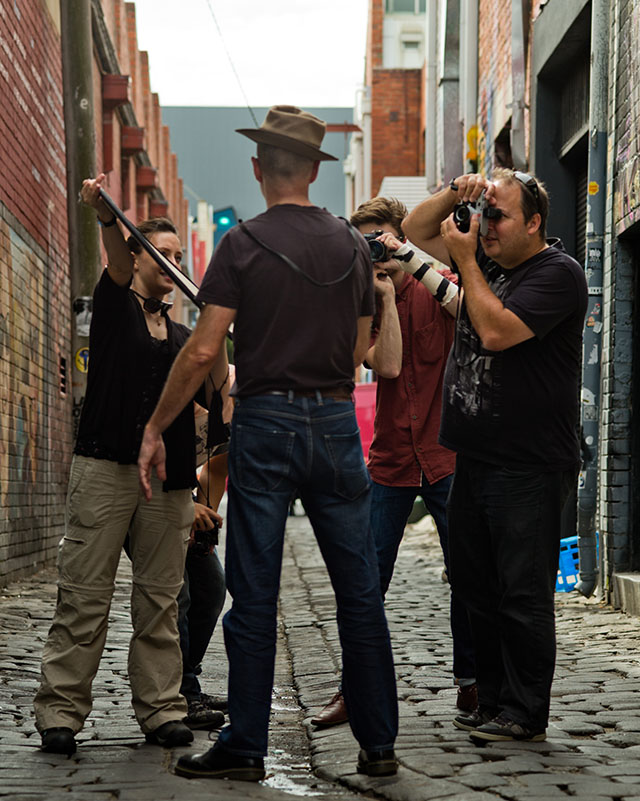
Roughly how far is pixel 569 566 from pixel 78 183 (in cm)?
521

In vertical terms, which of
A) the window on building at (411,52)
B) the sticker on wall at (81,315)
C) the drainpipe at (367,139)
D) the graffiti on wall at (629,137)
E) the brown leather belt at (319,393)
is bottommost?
the brown leather belt at (319,393)

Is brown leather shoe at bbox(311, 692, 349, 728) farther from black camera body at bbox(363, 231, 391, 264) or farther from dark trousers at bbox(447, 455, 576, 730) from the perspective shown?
black camera body at bbox(363, 231, 391, 264)

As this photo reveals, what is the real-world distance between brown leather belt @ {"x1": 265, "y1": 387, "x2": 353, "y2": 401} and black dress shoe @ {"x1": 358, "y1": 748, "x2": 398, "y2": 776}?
3.66 feet

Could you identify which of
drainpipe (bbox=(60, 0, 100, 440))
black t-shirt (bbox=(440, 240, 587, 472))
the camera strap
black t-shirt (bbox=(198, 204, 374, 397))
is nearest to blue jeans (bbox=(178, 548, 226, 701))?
black t-shirt (bbox=(440, 240, 587, 472))

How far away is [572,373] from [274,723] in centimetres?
187

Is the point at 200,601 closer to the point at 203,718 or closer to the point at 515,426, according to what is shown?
the point at 203,718

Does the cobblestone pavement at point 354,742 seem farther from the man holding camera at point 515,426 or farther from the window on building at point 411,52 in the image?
the window on building at point 411,52

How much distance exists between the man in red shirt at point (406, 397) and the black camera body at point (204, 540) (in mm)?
636

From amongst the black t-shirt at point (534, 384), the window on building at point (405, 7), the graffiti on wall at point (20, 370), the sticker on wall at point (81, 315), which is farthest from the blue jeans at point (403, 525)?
the window on building at point (405, 7)

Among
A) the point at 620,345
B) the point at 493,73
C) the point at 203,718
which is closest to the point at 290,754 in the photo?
the point at 203,718

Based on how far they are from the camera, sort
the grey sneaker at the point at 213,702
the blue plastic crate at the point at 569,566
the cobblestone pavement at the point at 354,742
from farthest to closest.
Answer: the blue plastic crate at the point at 569,566 < the grey sneaker at the point at 213,702 < the cobblestone pavement at the point at 354,742

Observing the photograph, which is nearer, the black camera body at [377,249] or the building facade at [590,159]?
the black camera body at [377,249]

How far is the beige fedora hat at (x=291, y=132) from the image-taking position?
13.2 feet

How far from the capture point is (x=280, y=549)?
4043mm
